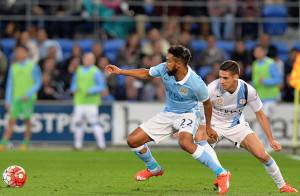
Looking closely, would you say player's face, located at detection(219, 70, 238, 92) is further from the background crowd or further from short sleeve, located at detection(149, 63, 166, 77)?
the background crowd

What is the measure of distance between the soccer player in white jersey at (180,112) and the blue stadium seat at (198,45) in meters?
13.2

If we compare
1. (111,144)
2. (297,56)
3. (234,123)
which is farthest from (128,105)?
→ (234,123)

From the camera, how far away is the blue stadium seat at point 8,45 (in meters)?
A: 27.5

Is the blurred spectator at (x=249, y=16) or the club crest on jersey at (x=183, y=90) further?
the blurred spectator at (x=249, y=16)

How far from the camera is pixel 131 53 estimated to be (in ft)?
85.2

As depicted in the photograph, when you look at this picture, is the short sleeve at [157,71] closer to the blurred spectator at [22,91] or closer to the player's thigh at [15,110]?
the blurred spectator at [22,91]

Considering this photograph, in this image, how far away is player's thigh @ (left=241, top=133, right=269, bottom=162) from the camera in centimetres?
1301

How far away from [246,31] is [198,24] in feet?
4.81

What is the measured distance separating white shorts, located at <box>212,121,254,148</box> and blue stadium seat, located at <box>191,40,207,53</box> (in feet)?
43.5

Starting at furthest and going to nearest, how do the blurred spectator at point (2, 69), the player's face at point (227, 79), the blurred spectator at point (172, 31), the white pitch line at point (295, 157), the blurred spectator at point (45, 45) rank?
the blurred spectator at point (172, 31), the blurred spectator at point (45, 45), the blurred spectator at point (2, 69), the white pitch line at point (295, 157), the player's face at point (227, 79)

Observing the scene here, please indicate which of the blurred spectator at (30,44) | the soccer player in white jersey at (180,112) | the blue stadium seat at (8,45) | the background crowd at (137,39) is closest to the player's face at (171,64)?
the soccer player in white jersey at (180,112)

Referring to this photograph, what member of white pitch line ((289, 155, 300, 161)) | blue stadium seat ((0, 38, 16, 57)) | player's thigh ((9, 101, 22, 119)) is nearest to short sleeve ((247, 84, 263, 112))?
white pitch line ((289, 155, 300, 161))

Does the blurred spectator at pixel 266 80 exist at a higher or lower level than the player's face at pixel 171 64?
lower

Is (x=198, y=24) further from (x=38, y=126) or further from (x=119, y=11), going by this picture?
(x=38, y=126)
